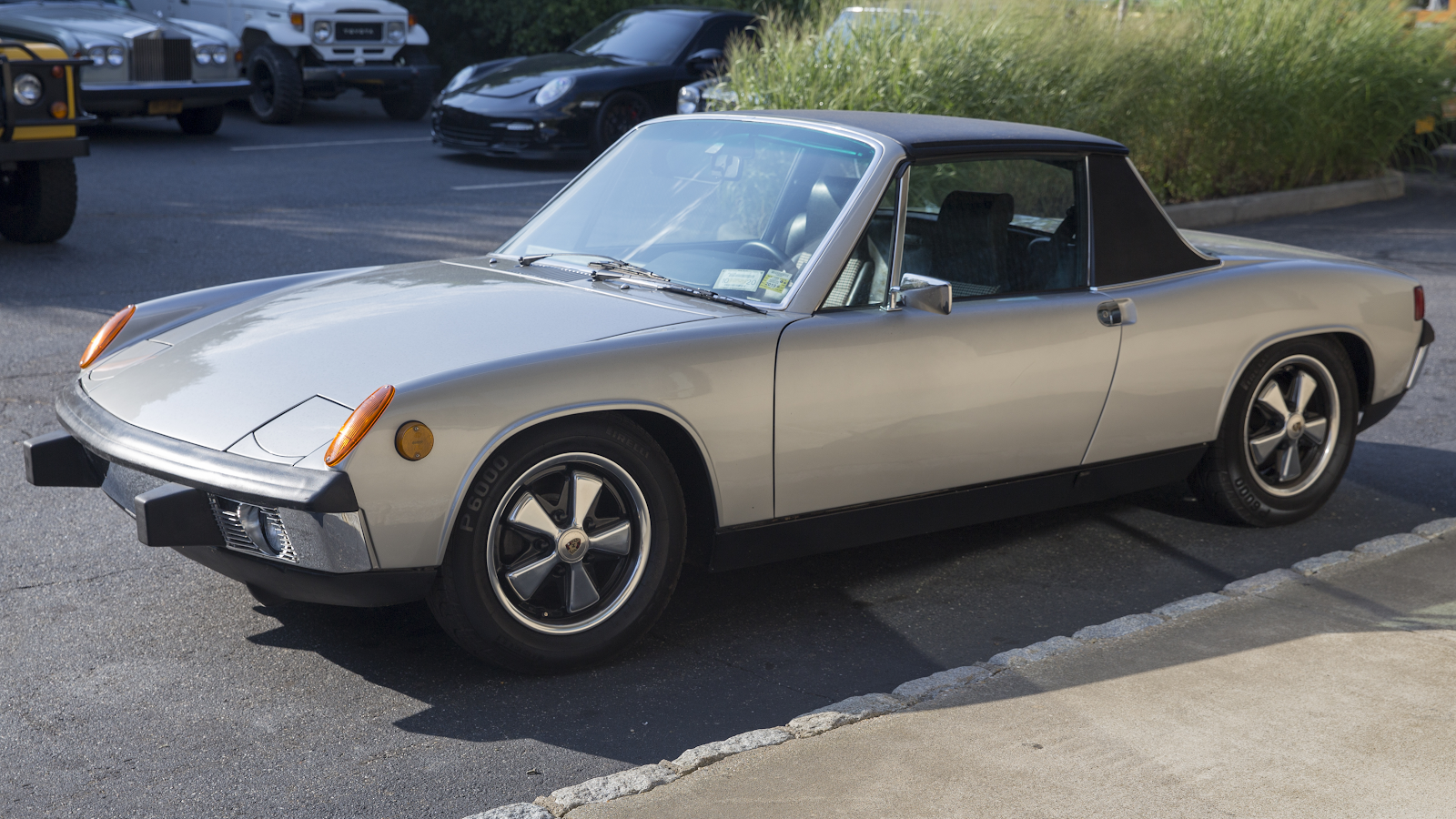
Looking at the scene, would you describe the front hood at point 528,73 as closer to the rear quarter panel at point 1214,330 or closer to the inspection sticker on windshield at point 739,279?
the rear quarter panel at point 1214,330

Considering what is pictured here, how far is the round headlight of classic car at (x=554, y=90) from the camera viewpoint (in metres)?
13.6

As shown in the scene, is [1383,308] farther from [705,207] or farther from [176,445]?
[176,445]

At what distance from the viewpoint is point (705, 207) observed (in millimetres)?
4309

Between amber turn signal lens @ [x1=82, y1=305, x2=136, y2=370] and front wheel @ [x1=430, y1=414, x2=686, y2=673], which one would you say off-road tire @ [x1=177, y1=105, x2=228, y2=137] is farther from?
front wheel @ [x1=430, y1=414, x2=686, y2=673]

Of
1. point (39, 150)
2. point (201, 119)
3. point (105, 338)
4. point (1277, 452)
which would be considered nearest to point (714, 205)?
point (105, 338)

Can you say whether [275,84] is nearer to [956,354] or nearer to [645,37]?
[645,37]

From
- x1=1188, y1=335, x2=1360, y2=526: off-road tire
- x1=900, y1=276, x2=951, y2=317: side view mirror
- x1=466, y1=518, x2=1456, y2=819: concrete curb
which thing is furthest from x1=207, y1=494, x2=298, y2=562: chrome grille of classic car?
x1=1188, y1=335, x2=1360, y2=526: off-road tire

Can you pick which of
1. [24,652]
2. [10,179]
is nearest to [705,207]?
[24,652]

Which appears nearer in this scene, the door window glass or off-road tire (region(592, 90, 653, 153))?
the door window glass

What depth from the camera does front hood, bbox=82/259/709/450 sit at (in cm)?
342

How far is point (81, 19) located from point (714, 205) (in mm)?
11693

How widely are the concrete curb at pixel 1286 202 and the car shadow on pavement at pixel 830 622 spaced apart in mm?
7217

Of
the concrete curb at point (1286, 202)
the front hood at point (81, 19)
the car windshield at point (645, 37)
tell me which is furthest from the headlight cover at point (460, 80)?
the concrete curb at point (1286, 202)

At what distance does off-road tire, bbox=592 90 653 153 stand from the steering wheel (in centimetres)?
982
